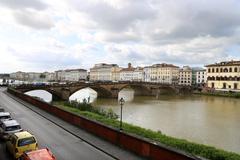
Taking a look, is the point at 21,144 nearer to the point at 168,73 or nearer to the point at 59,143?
the point at 59,143

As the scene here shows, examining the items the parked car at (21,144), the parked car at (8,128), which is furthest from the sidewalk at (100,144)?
the parked car at (8,128)

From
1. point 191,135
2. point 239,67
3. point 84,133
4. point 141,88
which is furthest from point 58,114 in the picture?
point 239,67

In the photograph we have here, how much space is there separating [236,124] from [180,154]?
102 ft

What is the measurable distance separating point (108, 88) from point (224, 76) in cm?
5028

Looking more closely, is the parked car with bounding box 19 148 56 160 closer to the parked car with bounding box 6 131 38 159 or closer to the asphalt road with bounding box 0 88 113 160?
the parked car with bounding box 6 131 38 159

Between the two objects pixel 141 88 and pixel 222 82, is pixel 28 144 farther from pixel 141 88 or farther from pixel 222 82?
pixel 222 82

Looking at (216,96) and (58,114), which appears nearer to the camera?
(58,114)

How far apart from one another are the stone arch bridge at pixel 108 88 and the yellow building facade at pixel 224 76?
1007 centimetres

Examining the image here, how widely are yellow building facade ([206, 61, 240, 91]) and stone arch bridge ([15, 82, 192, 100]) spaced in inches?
396

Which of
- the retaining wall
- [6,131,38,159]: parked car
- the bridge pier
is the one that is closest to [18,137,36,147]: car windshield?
[6,131,38,159]: parked car

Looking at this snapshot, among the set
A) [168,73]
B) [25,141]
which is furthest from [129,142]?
[168,73]

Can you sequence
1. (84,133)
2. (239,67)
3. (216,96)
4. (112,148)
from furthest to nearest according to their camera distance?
(239,67), (216,96), (84,133), (112,148)

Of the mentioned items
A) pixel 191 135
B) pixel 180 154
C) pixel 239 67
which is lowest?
pixel 191 135

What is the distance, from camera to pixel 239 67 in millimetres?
111375
